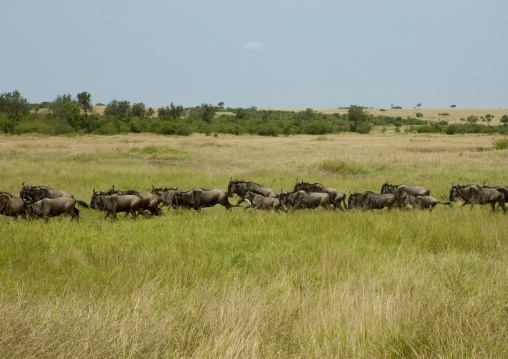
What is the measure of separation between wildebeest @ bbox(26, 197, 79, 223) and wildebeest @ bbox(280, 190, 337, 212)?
5.24 metres

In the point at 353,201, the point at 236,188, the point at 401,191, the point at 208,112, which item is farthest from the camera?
the point at 208,112

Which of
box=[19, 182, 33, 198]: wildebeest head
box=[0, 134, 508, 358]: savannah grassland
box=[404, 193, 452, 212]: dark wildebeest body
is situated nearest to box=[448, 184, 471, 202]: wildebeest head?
box=[404, 193, 452, 212]: dark wildebeest body

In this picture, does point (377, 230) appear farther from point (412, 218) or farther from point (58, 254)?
point (58, 254)

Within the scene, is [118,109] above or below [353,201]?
above

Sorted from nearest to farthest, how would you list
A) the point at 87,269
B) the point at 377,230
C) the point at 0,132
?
the point at 87,269, the point at 377,230, the point at 0,132

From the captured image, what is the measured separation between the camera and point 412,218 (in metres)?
9.94

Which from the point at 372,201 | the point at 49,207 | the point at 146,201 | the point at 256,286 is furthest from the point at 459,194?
the point at 49,207

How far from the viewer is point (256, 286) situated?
5.39 meters

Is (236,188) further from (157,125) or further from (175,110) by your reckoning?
(175,110)

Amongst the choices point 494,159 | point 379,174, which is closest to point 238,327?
point 379,174

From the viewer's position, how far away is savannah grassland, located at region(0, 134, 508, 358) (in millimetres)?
3662

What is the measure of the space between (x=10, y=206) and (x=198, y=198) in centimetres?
440

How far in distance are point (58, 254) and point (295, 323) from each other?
15.0 feet

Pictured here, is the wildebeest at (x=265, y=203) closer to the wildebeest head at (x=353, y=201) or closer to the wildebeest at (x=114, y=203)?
the wildebeest head at (x=353, y=201)
